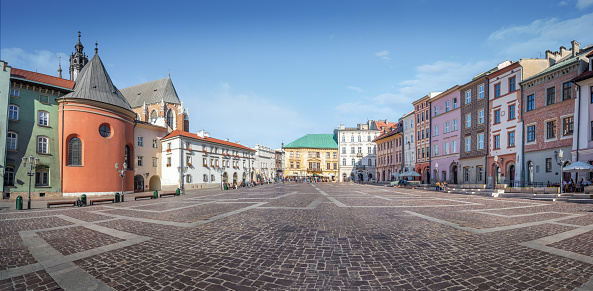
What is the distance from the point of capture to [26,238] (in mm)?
8406

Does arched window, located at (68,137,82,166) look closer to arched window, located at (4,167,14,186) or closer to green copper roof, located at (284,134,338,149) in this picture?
arched window, located at (4,167,14,186)

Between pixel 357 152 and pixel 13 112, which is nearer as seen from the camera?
pixel 13 112

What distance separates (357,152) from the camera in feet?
257

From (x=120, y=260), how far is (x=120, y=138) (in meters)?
33.4

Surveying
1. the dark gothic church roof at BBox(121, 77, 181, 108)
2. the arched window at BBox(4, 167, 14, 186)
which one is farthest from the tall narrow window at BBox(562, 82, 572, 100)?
the dark gothic church roof at BBox(121, 77, 181, 108)

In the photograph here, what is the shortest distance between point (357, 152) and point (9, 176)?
68931mm

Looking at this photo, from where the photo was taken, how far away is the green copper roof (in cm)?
8344

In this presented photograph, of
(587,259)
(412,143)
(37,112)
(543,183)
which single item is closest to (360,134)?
(412,143)

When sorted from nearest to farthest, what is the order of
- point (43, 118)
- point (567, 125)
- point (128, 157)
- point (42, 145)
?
point (567, 125)
point (42, 145)
point (43, 118)
point (128, 157)

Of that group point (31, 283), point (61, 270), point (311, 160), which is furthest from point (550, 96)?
point (311, 160)

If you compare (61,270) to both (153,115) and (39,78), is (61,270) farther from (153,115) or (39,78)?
(153,115)

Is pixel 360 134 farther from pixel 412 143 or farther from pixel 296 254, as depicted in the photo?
pixel 296 254

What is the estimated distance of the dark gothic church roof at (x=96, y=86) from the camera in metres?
31.8

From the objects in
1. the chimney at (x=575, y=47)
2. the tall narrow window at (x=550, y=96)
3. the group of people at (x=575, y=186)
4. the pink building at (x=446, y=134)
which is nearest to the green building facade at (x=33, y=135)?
the group of people at (x=575, y=186)
